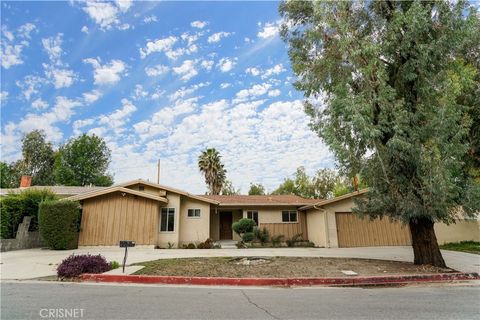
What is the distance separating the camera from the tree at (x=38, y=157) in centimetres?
4112

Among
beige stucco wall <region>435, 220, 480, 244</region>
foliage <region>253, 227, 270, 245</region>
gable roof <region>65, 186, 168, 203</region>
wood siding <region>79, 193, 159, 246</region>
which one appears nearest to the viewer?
wood siding <region>79, 193, 159, 246</region>

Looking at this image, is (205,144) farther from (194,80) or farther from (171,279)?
(171,279)

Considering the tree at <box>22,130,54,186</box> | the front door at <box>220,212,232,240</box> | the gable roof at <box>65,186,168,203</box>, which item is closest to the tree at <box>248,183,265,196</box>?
the front door at <box>220,212,232,240</box>

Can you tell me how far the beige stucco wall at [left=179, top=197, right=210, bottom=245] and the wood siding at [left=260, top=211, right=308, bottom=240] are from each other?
13.2 feet

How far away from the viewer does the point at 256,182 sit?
4881 cm

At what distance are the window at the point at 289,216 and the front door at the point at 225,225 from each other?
14.6 ft

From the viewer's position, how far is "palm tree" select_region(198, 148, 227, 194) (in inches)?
1383

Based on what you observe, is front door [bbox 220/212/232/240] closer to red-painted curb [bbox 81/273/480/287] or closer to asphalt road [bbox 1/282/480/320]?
red-painted curb [bbox 81/273/480/287]

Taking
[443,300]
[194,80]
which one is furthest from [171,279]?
[194,80]

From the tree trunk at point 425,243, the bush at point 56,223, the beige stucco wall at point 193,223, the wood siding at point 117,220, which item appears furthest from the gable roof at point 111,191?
the tree trunk at point 425,243

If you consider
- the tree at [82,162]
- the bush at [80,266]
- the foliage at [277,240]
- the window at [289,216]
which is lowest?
the bush at [80,266]

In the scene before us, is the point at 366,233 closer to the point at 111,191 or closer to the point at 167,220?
the point at 167,220

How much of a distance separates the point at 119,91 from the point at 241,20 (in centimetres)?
979

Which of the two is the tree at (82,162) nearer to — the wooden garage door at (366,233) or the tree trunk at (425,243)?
the wooden garage door at (366,233)
